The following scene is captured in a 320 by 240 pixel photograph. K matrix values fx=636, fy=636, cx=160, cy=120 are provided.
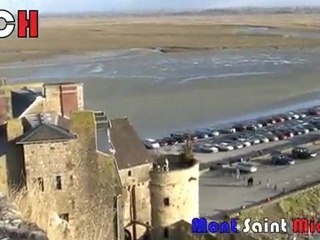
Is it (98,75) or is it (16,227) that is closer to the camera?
(16,227)

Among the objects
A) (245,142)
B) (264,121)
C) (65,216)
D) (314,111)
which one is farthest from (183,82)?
(65,216)

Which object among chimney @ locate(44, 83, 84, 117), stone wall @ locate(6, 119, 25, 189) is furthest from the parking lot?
stone wall @ locate(6, 119, 25, 189)

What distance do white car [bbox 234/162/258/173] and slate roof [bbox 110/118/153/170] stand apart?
12363 millimetres

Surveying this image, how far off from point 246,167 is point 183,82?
26240 millimetres

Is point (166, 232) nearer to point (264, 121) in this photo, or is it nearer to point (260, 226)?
point (260, 226)

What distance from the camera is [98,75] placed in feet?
195

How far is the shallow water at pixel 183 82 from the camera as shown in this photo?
45031 mm

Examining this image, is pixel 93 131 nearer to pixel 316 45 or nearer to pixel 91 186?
pixel 91 186

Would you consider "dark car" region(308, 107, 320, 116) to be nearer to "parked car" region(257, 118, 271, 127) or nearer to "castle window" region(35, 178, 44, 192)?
"parked car" region(257, 118, 271, 127)

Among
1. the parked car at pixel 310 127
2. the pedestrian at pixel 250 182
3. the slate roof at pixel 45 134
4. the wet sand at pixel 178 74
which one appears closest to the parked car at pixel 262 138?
the parked car at pixel 310 127

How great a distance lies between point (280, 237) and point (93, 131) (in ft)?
30.3

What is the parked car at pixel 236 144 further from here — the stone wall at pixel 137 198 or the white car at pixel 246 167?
the stone wall at pixel 137 198

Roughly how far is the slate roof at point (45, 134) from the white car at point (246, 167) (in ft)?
58.6

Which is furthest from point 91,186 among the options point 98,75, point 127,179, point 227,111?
point 98,75
